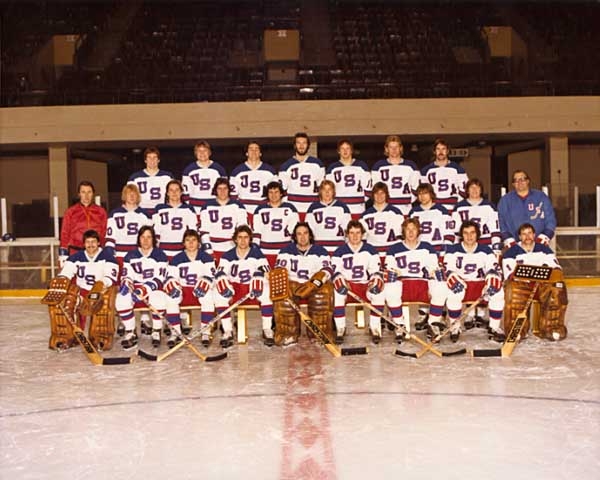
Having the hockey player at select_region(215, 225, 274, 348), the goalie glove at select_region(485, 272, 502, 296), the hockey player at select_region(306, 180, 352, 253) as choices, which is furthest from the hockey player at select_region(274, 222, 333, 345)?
the goalie glove at select_region(485, 272, 502, 296)

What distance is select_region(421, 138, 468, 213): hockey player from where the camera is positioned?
19.6 feet

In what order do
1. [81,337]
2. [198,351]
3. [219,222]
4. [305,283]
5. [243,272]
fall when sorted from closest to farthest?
[81,337] → [198,351] → [305,283] → [243,272] → [219,222]

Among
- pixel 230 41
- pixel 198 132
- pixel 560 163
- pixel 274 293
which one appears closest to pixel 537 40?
pixel 560 163

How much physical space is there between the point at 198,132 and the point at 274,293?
939 centimetres

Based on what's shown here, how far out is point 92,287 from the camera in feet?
17.3

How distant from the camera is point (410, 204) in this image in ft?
19.9

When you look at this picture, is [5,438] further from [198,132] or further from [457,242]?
[198,132]

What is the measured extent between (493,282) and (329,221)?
125 centimetres

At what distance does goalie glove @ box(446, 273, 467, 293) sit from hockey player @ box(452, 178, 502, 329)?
0.62 m

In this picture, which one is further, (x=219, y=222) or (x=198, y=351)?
(x=219, y=222)

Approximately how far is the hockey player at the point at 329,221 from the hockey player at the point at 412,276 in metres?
0.46

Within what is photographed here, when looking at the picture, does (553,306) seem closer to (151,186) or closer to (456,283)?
(456,283)

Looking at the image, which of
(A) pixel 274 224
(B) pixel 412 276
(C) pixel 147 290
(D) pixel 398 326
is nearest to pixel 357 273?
(B) pixel 412 276

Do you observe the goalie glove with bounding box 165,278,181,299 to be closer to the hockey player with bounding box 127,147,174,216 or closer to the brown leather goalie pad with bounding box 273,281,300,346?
the brown leather goalie pad with bounding box 273,281,300,346
